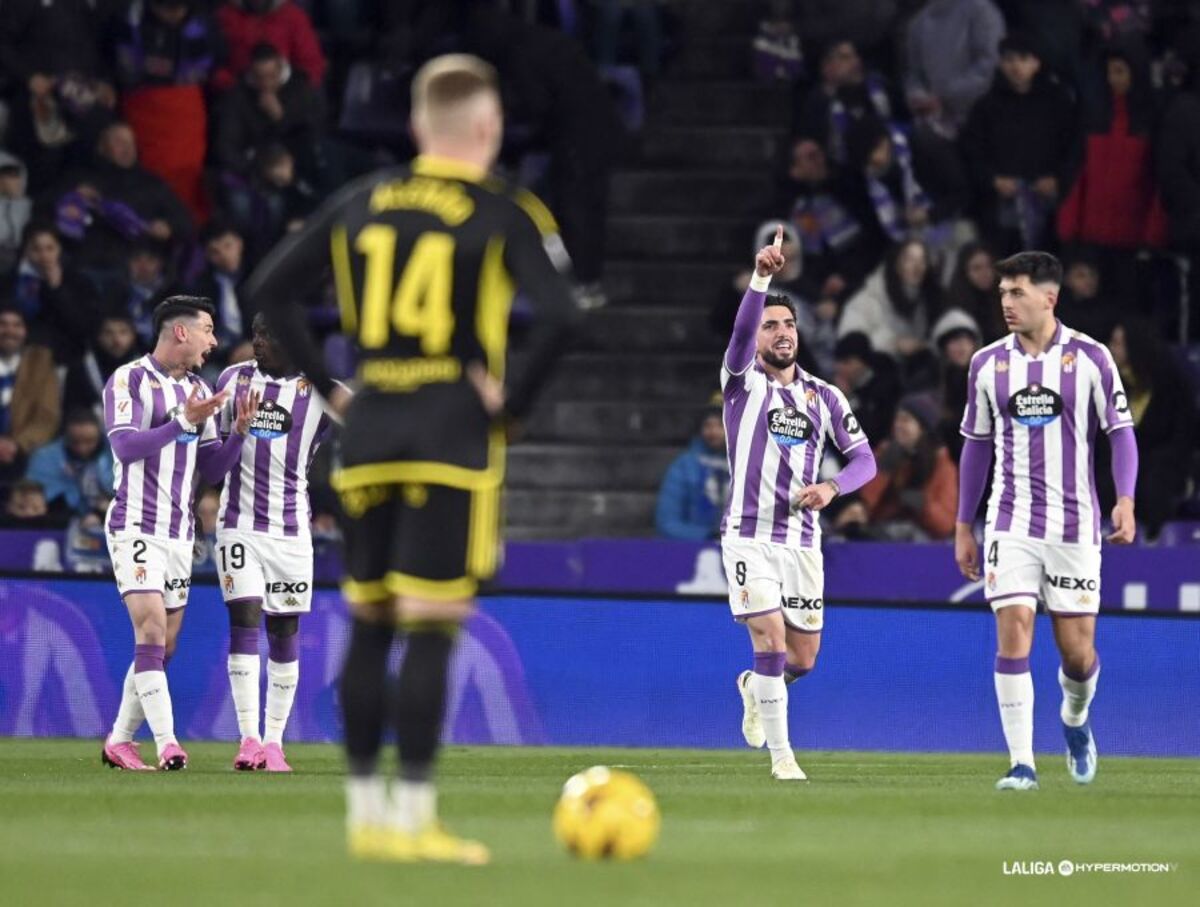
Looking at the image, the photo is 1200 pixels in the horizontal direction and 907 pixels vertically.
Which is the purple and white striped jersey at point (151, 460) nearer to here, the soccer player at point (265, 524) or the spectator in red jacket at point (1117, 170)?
the soccer player at point (265, 524)

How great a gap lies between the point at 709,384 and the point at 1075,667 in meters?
8.03

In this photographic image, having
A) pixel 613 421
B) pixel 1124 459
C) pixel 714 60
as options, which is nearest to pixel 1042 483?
pixel 1124 459

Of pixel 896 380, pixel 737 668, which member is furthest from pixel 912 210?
pixel 737 668

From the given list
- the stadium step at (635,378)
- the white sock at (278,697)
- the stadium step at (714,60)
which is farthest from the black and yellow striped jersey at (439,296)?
the stadium step at (714,60)

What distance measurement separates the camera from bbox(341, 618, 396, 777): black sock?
694 cm

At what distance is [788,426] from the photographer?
12062 millimetres

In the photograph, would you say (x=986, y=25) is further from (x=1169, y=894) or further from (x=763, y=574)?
(x=1169, y=894)

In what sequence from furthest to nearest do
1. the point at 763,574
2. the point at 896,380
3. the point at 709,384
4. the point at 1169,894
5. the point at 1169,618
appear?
1. the point at 709,384
2. the point at 896,380
3. the point at 1169,618
4. the point at 763,574
5. the point at 1169,894

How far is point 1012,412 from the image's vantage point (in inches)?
430

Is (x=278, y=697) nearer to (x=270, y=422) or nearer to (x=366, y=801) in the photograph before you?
(x=270, y=422)

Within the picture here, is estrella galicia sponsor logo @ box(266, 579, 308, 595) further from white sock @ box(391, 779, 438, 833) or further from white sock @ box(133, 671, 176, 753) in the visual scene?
white sock @ box(391, 779, 438, 833)

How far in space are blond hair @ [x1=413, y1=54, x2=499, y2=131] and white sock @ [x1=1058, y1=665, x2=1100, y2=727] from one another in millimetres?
4897

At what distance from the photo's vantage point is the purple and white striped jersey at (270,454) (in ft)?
40.8

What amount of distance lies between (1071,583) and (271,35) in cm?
984
